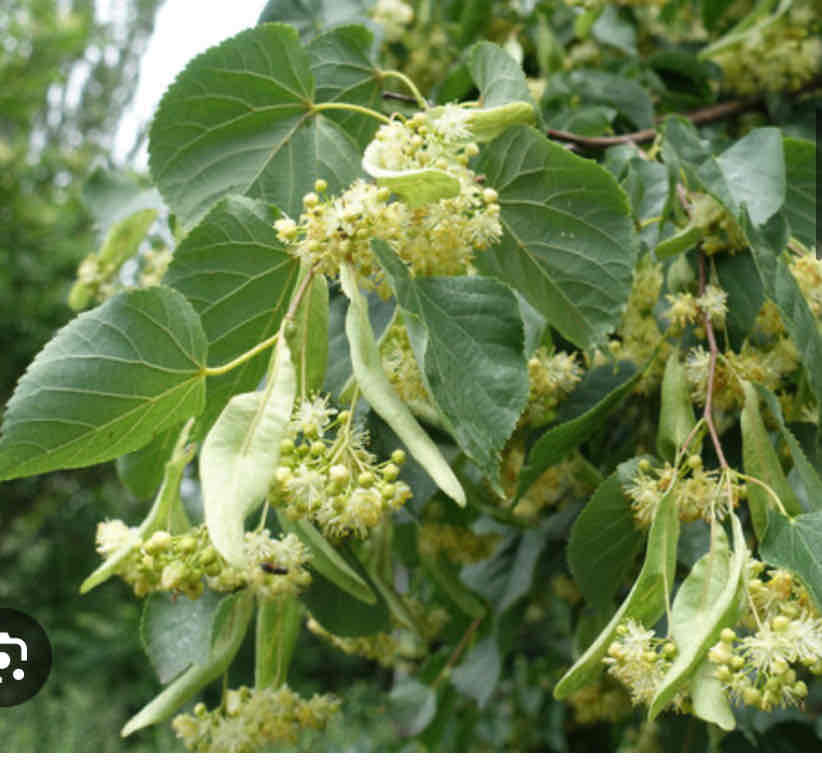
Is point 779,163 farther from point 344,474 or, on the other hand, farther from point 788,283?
point 344,474

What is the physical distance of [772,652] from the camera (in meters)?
0.58

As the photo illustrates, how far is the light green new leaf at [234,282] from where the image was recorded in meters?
0.75

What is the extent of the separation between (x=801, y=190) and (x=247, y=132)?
1.89ft

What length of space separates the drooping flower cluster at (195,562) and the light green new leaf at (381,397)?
0.15 m

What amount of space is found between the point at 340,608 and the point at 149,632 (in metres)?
0.18

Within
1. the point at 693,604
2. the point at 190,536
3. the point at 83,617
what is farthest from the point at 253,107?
the point at 83,617

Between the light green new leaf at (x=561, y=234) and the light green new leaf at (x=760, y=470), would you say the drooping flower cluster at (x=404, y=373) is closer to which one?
the light green new leaf at (x=561, y=234)

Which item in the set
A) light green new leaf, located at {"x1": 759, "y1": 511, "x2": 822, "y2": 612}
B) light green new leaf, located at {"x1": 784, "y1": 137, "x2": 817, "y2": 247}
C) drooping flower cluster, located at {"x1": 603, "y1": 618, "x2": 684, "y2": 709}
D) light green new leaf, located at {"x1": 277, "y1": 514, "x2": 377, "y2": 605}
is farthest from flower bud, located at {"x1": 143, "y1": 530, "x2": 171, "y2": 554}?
light green new leaf, located at {"x1": 784, "y1": 137, "x2": 817, "y2": 247}

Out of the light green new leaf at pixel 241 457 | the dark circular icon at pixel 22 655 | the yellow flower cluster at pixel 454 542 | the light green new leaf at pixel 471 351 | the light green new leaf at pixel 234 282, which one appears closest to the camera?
the light green new leaf at pixel 241 457

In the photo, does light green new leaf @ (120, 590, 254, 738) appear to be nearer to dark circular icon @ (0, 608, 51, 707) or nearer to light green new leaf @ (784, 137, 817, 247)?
dark circular icon @ (0, 608, 51, 707)

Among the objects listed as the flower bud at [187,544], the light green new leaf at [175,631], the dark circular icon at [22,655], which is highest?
the flower bud at [187,544]

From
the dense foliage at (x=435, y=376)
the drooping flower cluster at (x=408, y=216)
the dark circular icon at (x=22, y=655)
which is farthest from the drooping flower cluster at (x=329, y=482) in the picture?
the dark circular icon at (x=22, y=655)

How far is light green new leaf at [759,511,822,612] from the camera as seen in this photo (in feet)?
2.05

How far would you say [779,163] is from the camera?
33.0 inches
